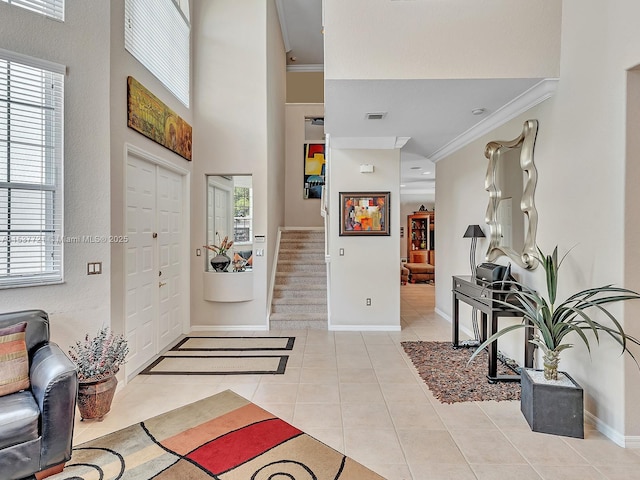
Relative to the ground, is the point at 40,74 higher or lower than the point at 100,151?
higher

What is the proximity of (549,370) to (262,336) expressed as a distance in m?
3.32

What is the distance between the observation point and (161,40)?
13.0ft

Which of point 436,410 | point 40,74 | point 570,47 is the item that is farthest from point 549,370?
point 40,74

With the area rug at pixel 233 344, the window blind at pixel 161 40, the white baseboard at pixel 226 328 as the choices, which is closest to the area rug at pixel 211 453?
the area rug at pixel 233 344

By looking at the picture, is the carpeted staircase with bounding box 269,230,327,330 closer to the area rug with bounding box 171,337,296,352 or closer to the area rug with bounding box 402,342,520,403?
the area rug with bounding box 171,337,296,352

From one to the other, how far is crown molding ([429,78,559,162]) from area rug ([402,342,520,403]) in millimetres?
2566

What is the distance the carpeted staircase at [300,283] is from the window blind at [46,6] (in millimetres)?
3969

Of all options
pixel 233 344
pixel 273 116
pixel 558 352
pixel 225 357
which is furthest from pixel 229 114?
pixel 558 352

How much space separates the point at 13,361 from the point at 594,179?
4086mm

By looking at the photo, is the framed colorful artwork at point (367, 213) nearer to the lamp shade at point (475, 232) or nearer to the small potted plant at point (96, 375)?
the lamp shade at point (475, 232)

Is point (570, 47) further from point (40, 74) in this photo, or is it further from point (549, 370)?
point (40, 74)

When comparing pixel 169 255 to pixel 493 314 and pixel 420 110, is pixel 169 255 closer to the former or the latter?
pixel 420 110

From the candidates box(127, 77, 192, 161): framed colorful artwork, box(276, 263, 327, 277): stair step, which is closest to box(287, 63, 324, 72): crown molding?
box(127, 77, 192, 161): framed colorful artwork

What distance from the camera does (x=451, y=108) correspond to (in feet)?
11.3
